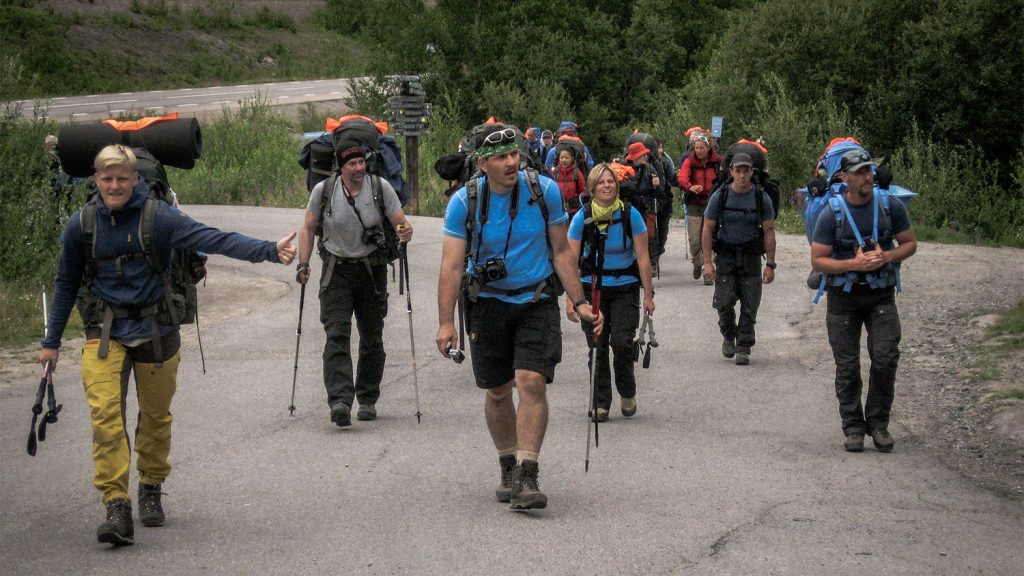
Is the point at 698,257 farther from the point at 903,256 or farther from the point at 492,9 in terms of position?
the point at 492,9

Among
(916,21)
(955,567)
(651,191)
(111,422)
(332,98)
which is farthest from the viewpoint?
(332,98)

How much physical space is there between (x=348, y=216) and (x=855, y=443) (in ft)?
12.0

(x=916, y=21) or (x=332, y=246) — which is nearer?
(x=332, y=246)

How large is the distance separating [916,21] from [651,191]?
69.7 feet

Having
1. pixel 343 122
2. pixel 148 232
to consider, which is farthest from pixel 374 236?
pixel 148 232

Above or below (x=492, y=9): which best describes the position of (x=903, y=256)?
below

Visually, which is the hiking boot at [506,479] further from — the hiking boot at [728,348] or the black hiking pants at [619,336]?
the hiking boot at [728,348]

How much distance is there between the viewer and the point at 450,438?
888 centimetres

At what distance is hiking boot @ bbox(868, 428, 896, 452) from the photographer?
8461 mm

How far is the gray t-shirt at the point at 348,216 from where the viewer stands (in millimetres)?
9242

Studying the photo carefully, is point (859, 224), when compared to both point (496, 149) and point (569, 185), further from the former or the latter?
point (569, 185)

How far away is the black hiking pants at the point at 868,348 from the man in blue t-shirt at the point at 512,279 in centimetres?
227

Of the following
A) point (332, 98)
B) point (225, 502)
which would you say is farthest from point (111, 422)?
point (332, 98)

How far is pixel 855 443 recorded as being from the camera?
8.49 metres
